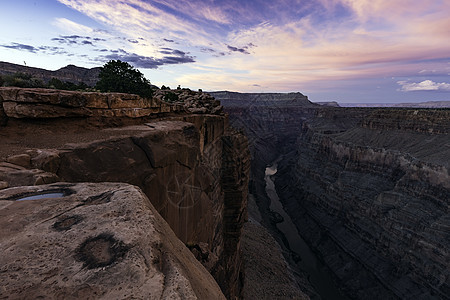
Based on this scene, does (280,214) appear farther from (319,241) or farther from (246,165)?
(246,165)

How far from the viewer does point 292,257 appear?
4162 cm

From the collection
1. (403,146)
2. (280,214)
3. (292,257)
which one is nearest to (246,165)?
(292,257)

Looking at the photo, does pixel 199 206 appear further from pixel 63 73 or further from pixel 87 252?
pixel 63 73

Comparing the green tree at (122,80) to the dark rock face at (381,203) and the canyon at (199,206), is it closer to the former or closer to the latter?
the canyon at (199,206)

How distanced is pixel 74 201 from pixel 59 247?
1.51 metres

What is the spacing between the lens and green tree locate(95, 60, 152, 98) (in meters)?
18.4

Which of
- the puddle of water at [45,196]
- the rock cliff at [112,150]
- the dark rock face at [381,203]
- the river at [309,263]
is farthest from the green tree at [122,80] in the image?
the dark rock face at [381,203]

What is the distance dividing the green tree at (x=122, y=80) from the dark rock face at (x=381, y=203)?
38.8 m

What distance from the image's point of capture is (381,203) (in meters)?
41.7

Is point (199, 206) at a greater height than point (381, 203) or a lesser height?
greater

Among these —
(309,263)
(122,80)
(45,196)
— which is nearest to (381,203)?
(309,263)

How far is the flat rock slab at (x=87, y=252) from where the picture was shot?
287cm

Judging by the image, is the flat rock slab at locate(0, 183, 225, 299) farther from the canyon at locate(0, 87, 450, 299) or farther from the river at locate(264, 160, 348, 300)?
the river at locate(264, 160, 348, 300)

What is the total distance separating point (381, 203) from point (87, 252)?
48.7 meters
